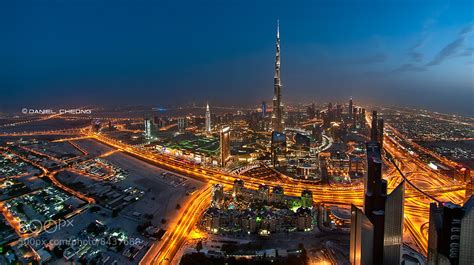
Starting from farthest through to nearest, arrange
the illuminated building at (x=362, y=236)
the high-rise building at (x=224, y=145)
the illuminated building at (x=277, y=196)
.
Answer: the high-rise building at (x=224, y=145) → the illuminated building at (x=277, y=196) → the illuminated building at (x=362, y=236)

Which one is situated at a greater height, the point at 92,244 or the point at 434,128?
the point at 434,128

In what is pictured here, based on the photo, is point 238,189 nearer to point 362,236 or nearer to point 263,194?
point 263,194

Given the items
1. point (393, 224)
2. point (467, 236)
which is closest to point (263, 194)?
point (393, 224)

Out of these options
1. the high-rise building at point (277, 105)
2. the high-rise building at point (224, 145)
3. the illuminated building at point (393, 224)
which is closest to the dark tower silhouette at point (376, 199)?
the illuminated building at point (393, 224)

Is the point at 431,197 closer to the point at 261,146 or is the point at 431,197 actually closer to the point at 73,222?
the point at 261,146

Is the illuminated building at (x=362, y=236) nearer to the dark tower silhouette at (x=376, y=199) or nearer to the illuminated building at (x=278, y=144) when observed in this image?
the dark tower silhouette at (x=376, y=199)

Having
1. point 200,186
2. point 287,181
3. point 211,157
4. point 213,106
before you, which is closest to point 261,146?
point 211,157

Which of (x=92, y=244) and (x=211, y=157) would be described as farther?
(x=211, y=157)
